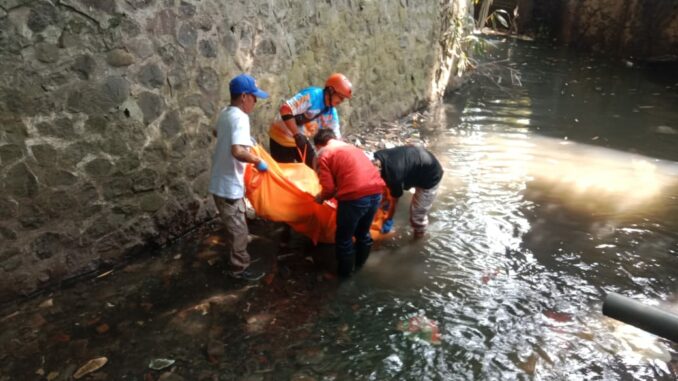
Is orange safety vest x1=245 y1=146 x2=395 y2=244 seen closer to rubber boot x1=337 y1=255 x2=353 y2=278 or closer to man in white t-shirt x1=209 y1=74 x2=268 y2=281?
man in white t-shirt x1=209 y1=74 x2=268 y2=281

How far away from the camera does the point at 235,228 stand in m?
3.83

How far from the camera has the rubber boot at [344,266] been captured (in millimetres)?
3950

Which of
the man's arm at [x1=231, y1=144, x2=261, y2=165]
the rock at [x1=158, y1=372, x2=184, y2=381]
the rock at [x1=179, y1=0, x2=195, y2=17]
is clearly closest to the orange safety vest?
the man's arm at [x1=231, y1=144, x2=261, y2=165]

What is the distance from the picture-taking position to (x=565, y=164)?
6.67m

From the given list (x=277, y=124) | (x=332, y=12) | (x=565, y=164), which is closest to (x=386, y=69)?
(x=332, y=12)

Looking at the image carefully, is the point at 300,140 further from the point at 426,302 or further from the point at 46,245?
the point at 46,245

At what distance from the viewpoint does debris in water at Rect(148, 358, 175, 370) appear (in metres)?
3.06

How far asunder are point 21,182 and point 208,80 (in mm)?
1648

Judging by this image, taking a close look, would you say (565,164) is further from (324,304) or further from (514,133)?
(324,304)

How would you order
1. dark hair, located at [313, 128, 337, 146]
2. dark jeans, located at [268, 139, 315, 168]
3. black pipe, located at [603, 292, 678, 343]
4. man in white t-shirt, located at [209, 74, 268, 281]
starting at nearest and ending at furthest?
1. black pipe, located at [603, 292, 678, 343]
2. man in white t-shirt, located at [209, 74, 268, 281]
3. dark hair, located at [313, 128, 337, 146]
4. dark jeans, located at [268, 139, 315, 168]

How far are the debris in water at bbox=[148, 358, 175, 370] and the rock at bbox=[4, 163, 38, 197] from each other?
1.36 meters

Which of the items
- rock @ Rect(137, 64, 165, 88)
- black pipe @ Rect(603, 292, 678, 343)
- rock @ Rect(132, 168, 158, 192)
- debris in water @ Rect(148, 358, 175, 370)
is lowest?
debris in water @ Rect(148, 358, 175, 370)

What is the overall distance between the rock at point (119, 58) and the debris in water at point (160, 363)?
2.01 m

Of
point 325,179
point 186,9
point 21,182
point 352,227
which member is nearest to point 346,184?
point 325,179
